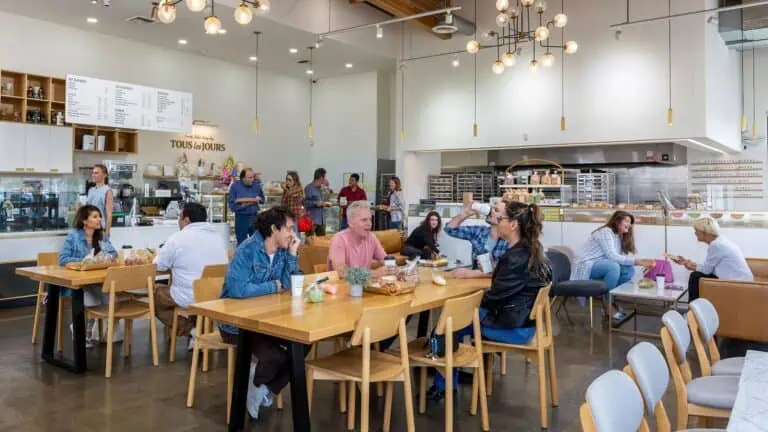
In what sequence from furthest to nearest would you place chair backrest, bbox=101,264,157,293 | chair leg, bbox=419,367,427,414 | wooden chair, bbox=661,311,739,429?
chair backrest, bbox=101,264,157,293 → chair leg, bbox=419,367,427,414 → wooden chair, bbox=661,311,739,429

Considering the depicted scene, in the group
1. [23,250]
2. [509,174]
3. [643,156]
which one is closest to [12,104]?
[23,250]

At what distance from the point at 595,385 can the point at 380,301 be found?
1.78 meters

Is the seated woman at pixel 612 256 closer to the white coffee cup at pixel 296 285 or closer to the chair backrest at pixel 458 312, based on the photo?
the chair backrest at pixel 458 312

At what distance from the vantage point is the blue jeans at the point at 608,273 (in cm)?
629

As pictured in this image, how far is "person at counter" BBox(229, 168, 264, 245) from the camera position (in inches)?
316

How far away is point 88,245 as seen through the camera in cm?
503

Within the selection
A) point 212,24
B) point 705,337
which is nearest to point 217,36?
point 212,24

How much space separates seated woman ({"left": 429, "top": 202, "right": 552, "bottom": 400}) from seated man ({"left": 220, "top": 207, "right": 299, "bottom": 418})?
48.9 inches

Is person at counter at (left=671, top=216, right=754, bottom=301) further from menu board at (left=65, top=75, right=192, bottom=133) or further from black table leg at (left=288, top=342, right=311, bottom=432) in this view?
menu board at (left=65, top=75, right=192, bottom=133)

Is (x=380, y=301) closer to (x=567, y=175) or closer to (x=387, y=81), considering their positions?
(x=567, y=175)

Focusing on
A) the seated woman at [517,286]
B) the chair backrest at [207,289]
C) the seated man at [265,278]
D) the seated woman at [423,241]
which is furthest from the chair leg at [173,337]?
the seated woman at [423,241]

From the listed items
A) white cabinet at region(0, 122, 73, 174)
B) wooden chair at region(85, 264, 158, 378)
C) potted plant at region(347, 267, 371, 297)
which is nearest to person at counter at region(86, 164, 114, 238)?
white cabinet at region(0, 122, 73, 174)

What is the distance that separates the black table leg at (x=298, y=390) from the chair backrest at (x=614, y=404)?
1.55 meters

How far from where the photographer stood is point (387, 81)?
11383 millimetres
